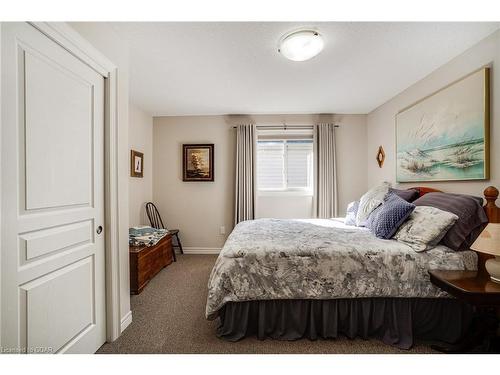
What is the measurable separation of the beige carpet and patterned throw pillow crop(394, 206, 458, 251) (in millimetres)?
746

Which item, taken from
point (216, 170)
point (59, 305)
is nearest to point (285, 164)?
point (216, 170)

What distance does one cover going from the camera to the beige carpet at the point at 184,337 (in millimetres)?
1610

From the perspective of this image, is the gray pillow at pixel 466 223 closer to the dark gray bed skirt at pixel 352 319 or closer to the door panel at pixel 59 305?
the dark gray bed skirt at pixel 352 319

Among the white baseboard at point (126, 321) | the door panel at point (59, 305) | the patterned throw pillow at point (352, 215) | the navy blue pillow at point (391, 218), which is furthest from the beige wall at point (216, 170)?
the door panel at point (59, 305)

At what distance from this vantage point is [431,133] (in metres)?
2.35

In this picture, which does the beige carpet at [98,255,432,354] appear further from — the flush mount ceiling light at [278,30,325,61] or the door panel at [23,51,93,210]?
the flush mount ceiling light at [278,30,325,61]

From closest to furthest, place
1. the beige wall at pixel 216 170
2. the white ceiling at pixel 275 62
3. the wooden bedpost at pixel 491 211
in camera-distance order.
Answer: the wooden bedpost at pixel 491 211
the white ceiling at pixel 275 62
the beige wall at pixel 216 170

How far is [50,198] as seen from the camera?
4.07ft

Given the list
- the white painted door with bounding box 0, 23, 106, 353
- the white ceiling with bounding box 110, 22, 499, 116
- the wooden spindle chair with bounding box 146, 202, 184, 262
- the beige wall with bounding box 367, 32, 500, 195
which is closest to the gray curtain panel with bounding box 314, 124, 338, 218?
A: the white ceiling with bounding box 110, 22, 499, 116

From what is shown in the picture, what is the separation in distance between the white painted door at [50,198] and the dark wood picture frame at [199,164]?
228 centimetres

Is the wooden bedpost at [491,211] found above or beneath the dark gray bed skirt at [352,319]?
above

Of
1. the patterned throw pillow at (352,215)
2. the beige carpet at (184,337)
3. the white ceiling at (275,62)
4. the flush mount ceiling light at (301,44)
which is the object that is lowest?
the beige carpet at (184,337)
